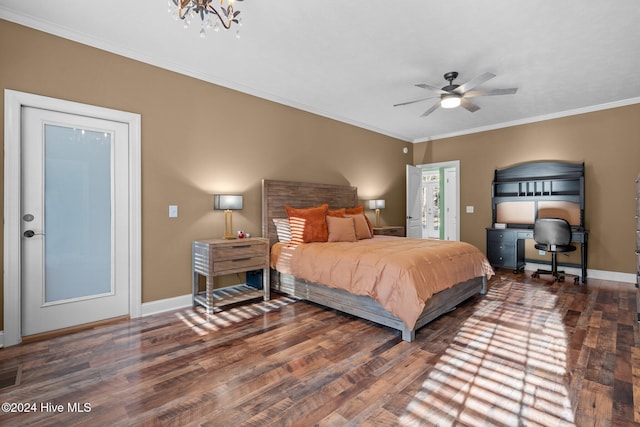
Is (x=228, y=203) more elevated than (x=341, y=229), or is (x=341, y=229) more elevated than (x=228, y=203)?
(x=228, y=203)

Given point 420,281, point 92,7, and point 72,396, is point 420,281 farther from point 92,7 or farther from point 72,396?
point 92,7

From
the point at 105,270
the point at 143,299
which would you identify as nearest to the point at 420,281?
the point at 143,299

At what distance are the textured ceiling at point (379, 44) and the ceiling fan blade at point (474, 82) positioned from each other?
0.24 metres

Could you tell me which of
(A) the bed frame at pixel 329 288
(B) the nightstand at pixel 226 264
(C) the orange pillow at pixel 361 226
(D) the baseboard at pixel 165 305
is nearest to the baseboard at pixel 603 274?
(A) the bed frame at pixel 329 288

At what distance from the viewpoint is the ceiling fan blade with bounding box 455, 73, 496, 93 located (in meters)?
3.05

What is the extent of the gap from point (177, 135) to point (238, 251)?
57.5 inches

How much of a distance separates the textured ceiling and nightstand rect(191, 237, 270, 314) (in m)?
1.98

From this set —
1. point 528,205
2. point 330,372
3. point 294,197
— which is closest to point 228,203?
point 294,197

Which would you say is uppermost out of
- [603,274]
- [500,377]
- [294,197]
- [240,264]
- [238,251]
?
[294,197]

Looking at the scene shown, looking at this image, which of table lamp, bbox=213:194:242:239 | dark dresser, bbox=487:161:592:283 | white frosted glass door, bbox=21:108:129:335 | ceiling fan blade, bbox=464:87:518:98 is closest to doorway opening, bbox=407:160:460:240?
dark dresser, bbox=487:161:592:283

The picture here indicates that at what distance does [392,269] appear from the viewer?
2750 millimetres

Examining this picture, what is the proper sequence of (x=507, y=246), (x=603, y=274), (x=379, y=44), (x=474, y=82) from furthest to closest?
(x=507, y=246), (x=603, y=274), (x=474, y=82), (x=379, y=44)

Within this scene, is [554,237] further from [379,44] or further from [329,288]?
[379,44]

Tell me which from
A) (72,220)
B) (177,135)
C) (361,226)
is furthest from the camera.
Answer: (361,226)
